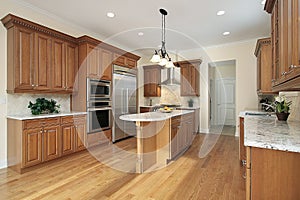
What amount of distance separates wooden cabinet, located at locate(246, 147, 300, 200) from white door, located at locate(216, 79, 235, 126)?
6953mm

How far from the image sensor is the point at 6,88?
117 inches

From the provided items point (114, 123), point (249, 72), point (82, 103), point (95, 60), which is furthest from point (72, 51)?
point (249, 72)

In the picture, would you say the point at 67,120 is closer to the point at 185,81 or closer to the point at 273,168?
the point at 273,168

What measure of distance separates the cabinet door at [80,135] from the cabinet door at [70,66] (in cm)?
82

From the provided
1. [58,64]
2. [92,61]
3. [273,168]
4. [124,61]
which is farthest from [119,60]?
[273,168]

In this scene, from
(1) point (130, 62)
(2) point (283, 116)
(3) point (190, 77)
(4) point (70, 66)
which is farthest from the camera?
(3) point (190, 77)

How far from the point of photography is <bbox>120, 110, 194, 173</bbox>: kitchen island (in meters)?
2.81

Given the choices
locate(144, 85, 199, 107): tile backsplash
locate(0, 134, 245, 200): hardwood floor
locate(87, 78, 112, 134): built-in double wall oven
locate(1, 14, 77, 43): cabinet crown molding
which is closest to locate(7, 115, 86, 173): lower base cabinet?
locate(0, 134, 245, 200): hardwood floor

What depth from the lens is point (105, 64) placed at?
4.33 meters

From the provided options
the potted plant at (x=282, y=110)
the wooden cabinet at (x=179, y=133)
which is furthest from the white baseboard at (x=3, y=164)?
the potted plant at (x=282, y=110)

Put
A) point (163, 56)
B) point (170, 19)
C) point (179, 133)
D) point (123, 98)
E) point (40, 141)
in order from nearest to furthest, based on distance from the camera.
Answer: point (40, 141) < point (163, 56) < point (179, 133) < point (170, 19) < point (123, 98)

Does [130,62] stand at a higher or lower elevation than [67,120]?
higher

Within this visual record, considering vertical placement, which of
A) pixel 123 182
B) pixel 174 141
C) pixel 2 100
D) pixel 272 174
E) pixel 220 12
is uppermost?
pixel 220 12

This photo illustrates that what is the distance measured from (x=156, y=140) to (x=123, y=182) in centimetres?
95
